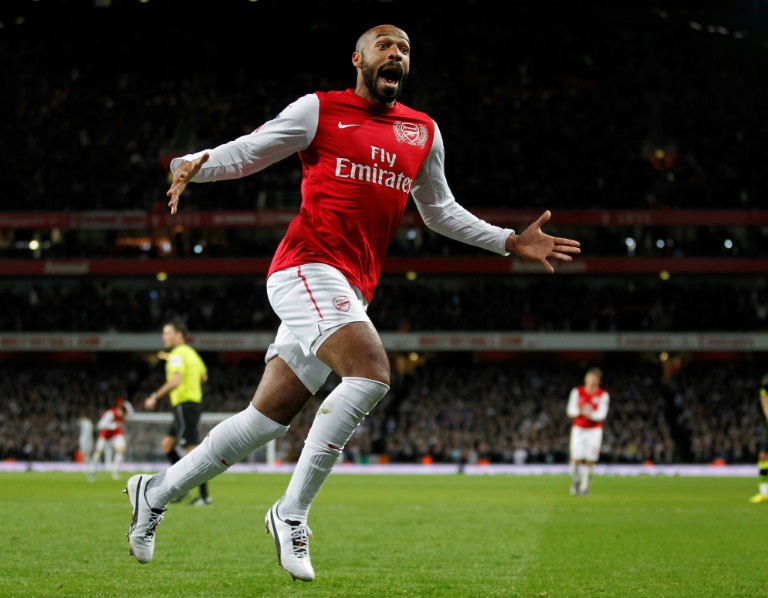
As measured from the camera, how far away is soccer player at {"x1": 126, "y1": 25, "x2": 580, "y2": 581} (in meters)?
5.01

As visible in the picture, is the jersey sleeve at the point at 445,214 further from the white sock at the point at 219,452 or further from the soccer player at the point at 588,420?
the soccer player at the point at 588,420

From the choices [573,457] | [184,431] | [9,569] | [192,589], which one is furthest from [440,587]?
[573,457]

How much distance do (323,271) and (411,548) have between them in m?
4.31

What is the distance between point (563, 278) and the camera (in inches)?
1668

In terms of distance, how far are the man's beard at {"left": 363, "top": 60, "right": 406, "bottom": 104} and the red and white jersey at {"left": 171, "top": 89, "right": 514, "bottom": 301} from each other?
0.07 m

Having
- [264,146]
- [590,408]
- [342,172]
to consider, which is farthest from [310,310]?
[590,408]

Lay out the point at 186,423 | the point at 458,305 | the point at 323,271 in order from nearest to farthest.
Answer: the point at 323,271, the point at 186,423, the point at 458,305

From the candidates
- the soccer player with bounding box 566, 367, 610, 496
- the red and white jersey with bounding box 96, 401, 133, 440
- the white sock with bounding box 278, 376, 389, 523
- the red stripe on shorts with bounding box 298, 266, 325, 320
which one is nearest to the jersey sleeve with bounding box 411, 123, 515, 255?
the red stripe on shorts with bounding box 298, 266, 325, 320

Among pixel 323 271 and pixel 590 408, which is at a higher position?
pixel 323 271

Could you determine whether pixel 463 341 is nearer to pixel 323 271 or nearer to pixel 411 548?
pixel 411 548

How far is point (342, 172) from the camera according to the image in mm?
5281

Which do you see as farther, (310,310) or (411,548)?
(411,548)

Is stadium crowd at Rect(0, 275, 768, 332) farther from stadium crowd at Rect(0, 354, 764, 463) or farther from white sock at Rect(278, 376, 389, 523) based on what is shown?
white sock at Rect(278, 376, 389, 523)

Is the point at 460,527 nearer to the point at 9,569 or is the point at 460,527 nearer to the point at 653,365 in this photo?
the point at 9,569
